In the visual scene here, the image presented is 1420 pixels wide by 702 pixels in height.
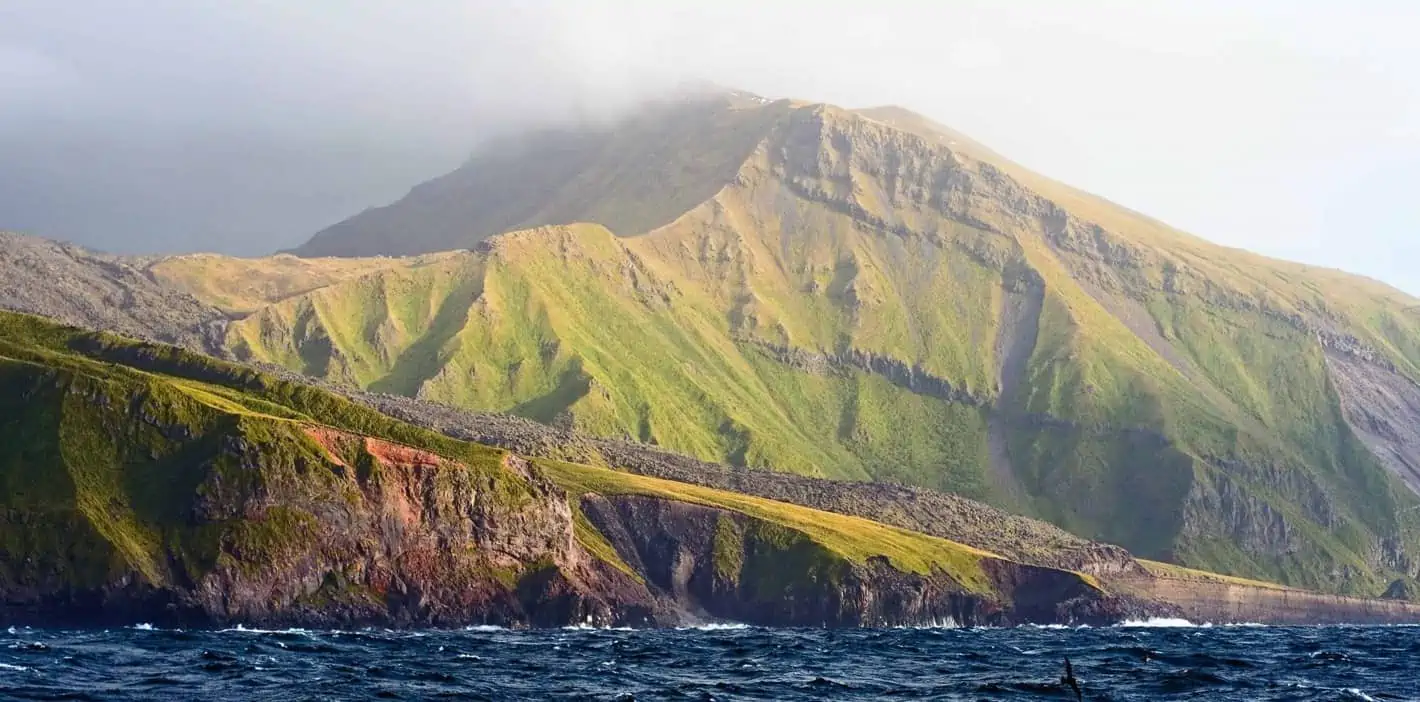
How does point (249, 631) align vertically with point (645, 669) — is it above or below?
below

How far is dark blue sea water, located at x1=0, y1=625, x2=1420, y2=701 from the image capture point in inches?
4178

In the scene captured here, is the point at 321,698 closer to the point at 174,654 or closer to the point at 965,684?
the point at 174,654

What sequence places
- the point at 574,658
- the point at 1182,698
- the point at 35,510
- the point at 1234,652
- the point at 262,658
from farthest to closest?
the point at 35,510, the point at 1234,652, the point at 574,658, the point at 262,658, the point at 1182,698

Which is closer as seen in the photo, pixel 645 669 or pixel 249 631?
pixel 645 669

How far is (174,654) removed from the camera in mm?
127625

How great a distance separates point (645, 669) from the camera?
129750 millimetres

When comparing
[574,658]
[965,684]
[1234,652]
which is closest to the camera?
[965,684]

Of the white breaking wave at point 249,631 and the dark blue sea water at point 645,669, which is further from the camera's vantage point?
the white breaking wave at point 249,631

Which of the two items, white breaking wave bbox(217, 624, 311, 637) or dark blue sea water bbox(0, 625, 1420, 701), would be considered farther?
white breaking wave bbox(217, 624, 311, 637)

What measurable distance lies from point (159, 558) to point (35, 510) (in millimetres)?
16557

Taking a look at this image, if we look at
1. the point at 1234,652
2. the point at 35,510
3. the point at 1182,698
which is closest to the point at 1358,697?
the point at 1182,698

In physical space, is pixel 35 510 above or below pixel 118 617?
above

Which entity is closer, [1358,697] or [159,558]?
[1358,697]

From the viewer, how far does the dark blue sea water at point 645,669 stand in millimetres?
106125
